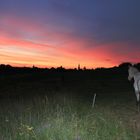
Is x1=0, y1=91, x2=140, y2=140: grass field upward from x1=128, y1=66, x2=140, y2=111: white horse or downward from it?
downward

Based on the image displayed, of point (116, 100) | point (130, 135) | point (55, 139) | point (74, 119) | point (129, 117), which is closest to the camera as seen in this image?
point (55, 139)

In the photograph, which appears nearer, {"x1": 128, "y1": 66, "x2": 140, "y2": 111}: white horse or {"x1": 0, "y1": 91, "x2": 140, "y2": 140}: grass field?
{"x1": 0, "y1": 91, "x2": 140, "y2": 140}: grass field

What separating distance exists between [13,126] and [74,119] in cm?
180

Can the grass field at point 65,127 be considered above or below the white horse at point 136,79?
below

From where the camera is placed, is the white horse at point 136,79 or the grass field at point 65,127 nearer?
the grass field at point 65,127

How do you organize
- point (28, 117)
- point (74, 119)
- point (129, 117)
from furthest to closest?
1. point (129, 117)
2. point (28, 117)
3. point (74, 119)

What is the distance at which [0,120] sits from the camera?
1228cm

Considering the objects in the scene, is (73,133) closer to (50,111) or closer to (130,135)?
(130,135)

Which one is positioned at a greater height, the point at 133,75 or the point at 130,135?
the point at 133,75

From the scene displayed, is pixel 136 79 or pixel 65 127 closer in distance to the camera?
pixel 65 127

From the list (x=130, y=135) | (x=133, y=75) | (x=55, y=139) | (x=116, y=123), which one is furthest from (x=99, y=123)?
(x=133, y=75)

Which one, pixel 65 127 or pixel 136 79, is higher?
pixel 136 79

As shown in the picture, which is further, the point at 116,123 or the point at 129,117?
the point at 129,117

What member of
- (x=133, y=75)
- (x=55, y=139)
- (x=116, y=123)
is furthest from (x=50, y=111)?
(x=133, y=75)
